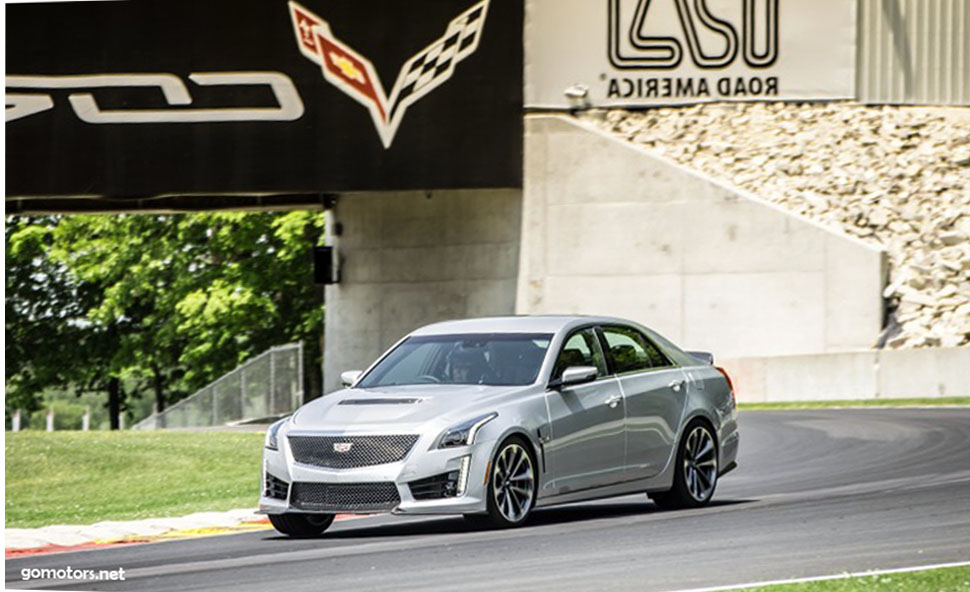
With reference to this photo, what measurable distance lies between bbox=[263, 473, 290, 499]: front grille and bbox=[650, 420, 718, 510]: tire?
313 cm

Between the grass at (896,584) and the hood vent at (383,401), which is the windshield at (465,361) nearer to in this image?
the hood vent at (383,401)

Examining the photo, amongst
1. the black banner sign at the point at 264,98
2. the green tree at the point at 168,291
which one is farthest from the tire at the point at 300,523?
the green tree at the point at 168,291

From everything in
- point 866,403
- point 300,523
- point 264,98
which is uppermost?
point 264,98

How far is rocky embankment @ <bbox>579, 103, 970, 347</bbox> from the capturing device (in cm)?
3281

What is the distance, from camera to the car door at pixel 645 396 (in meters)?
13.4

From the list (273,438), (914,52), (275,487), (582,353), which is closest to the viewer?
(275,487)

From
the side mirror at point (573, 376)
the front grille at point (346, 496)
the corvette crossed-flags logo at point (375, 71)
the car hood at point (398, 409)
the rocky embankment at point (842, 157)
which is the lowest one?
the front grille at point (346, 496)

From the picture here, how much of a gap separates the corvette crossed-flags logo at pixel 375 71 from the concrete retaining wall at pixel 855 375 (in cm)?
734

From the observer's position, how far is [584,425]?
12.9 metres

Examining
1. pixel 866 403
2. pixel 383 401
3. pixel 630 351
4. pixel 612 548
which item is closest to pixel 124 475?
pixel 630 351

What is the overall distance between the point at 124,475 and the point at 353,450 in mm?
10526

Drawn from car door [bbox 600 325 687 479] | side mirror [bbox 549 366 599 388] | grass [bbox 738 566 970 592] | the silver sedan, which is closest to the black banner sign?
the silver sedan

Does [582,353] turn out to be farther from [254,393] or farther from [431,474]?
[254,393]

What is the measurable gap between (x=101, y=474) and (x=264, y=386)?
17814 mm
